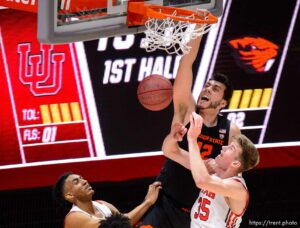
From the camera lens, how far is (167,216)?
5.36 meters

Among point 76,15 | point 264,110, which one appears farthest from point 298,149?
point 76,15

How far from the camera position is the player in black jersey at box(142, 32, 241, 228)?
210 inches

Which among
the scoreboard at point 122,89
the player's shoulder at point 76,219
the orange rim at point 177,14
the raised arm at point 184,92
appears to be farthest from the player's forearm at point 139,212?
the scoreboard at point 122,89

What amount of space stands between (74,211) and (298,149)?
2.36 m

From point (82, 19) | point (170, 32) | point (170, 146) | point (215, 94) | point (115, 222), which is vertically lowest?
point (115, 222)

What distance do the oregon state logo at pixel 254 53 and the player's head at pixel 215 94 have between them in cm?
147

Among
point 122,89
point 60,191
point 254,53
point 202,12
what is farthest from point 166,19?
point 254,53

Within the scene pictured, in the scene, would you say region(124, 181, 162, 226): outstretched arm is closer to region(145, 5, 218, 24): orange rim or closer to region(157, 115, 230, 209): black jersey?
region(157, 115, 230, 209): black jersey

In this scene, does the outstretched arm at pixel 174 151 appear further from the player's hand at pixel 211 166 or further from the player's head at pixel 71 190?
the player's head at pixel 71 190

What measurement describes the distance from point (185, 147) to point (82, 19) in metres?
1.08

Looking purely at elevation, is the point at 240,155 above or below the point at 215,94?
below

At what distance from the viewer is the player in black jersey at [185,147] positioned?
532 centimetres

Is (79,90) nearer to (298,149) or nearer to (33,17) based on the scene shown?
(33,17)

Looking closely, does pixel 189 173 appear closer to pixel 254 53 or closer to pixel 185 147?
pixel 185 147
